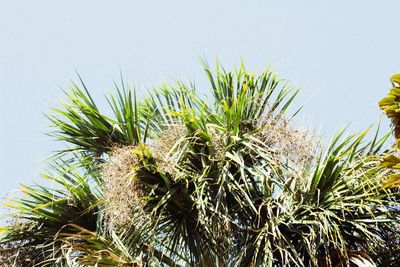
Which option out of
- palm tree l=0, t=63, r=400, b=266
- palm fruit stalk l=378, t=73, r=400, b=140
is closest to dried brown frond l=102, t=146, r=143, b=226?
palm tree l=0, t=63, r=400, b=266

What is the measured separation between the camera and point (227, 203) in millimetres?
5996

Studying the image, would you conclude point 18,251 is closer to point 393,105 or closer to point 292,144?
point 292,144

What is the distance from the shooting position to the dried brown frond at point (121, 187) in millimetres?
5615

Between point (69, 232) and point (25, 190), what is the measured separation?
1.55 ft

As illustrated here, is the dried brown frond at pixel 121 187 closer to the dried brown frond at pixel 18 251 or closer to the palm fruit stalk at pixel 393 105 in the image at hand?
the dried brown frond at pixel 18 251

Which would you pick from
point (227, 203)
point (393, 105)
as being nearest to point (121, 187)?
point (227, 203)

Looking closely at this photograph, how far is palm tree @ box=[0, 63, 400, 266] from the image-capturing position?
226 inches

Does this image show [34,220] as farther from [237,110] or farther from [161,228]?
[237,110]

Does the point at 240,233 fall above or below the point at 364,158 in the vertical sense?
below

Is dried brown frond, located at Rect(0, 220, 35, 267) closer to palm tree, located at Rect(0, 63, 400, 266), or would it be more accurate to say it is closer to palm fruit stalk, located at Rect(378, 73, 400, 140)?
palm tree, located at Rect(0, 63, 400, 266)

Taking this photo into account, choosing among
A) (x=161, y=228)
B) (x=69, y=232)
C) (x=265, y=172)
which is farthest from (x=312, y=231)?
(x=69, y=232)

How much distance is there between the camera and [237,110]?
616cm

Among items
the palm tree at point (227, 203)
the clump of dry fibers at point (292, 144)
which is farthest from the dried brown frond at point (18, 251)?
the clump of dry fibers at point (292, 144)

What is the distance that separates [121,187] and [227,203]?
0.82m
